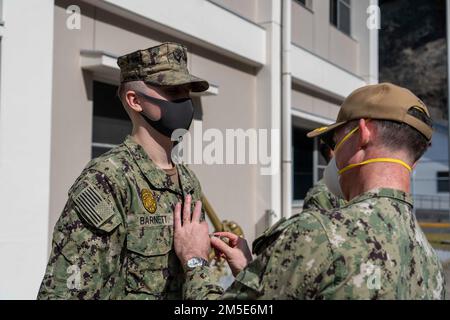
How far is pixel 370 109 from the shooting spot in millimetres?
1399

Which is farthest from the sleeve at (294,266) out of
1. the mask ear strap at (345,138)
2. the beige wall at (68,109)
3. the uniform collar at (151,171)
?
the beige wall at (68,109)

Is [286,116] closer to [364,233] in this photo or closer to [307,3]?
[307,3]

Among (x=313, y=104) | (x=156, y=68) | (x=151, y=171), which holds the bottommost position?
(x=151, y=171)

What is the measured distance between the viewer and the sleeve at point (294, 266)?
4.05 feet

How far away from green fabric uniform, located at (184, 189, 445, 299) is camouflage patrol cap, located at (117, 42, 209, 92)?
0.87 m

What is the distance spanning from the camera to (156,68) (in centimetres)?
200

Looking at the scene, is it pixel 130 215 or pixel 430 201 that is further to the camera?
pixel 430 201

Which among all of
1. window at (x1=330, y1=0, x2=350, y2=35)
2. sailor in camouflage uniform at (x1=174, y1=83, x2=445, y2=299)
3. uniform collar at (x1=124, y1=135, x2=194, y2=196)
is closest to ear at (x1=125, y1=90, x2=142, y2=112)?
uniform collar at (x1=124, y1=135, x2=194, y2=196)

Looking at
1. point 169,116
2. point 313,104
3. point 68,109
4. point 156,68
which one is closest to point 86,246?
point 169,116

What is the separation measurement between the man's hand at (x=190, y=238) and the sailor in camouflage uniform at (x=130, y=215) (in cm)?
10

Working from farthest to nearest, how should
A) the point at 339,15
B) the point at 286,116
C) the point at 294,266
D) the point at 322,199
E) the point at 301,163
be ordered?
the point at 339,15 → the point at 301,163 → the point at 286,116 → the point at 322,199 → the point at 294,266

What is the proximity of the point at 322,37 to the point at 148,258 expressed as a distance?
8.01 m

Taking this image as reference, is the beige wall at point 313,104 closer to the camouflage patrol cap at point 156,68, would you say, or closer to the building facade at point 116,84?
the building facade at point 116,84

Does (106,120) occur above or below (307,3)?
below
